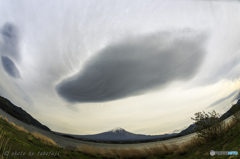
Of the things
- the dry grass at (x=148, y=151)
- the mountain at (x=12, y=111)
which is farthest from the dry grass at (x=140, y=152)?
the mountain at (x=12, y=111)

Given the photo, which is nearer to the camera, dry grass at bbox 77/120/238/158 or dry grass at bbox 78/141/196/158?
dry grass at bbox 77/120/238/158

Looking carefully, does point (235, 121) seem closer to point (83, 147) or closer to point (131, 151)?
point (131, 151)

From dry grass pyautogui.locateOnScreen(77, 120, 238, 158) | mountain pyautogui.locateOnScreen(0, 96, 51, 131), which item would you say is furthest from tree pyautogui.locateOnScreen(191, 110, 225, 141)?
mountain pyautogui.locateOnScreen(0, 96, 51, 131)

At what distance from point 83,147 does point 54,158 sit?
6699 mm

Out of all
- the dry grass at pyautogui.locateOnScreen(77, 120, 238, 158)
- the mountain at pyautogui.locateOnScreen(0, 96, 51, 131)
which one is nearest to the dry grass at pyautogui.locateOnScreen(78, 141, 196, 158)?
the dry grass at pyautogui.locateOnScreen(77, 120, 238, 158)

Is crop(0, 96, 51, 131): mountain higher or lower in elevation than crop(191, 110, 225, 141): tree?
higher

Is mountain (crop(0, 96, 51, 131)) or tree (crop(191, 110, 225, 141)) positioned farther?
mountain (crop(0, 96, 51, 131))

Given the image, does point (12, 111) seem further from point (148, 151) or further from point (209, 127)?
point (209, 127)

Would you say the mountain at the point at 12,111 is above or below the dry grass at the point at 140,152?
above

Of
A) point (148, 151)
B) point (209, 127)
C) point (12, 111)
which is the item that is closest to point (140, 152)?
point (148, 151)

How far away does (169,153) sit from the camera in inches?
Result: 472

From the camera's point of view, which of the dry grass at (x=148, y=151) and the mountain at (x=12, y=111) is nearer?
the dry grass at (x=148, y=151)

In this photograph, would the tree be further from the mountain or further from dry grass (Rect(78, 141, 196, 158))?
the mountain

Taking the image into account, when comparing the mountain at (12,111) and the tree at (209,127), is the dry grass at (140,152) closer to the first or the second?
the tree at (209,127)
